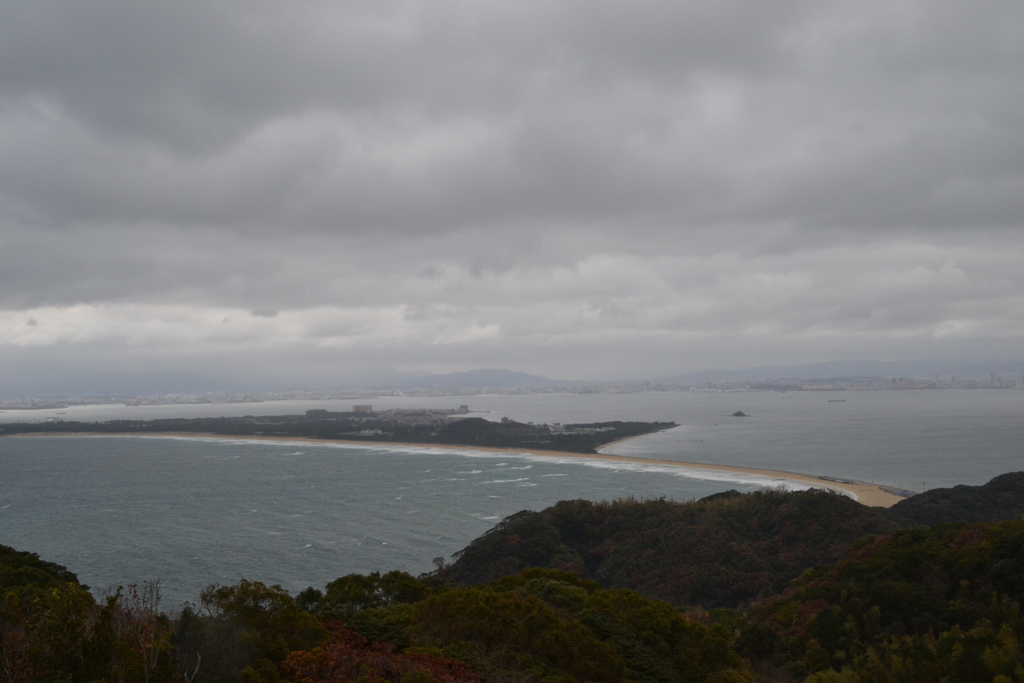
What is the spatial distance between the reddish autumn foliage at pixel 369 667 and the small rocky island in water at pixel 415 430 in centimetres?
5756

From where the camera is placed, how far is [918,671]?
35.5 feet

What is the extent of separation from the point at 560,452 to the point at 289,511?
35410 mm

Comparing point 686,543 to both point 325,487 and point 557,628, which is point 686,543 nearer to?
point 557,628

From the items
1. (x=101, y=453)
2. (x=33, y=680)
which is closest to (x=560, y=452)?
(x=101, y=453)

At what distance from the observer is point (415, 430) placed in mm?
89875

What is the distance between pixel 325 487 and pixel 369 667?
37.8 m

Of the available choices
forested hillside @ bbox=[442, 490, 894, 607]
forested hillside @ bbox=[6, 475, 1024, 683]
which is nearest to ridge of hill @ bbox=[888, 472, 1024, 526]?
forested hillside @ bbox=[442, 490, 894, 607]

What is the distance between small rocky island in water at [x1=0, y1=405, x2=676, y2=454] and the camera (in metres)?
76.5

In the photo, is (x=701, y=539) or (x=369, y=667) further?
(x=701, y=539)

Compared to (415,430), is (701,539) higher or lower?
higher

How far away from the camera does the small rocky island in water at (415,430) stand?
3012 inches

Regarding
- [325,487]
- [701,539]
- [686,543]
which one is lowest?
[325,487]

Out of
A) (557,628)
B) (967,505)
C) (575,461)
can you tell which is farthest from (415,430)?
(557,628)

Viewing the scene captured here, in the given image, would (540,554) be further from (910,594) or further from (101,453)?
(101,453)
